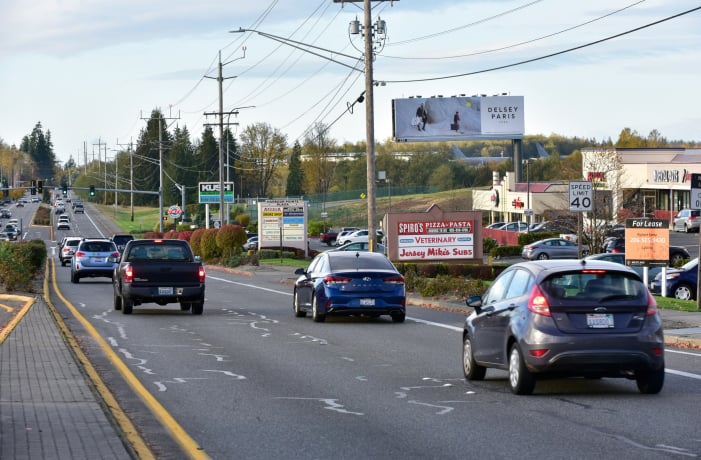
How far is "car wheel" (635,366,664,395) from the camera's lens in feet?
41.6

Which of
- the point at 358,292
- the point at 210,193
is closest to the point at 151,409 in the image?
the point at 358,292

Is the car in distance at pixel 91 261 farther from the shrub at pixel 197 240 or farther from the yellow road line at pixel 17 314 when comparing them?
the shrub at pixel 197 240

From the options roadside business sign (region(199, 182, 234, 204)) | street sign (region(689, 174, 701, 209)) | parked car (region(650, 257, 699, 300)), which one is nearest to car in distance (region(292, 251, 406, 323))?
street sign (region(689, 174, 701, 209))

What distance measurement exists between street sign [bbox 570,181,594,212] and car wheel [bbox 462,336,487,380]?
14556 millimetres

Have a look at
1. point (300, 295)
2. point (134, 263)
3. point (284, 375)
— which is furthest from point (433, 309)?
A: point (284, 375)

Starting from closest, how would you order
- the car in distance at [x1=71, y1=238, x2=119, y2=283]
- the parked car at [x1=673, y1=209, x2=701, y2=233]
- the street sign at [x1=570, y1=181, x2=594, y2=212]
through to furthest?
the street sign at [x1=570, y1=181, x2=594, y2=212] < the car in distance at [x1=71, y1=238, x2=119, y2=283] < the parked car at [x1=673, y1=209, x2=701, y2=233]

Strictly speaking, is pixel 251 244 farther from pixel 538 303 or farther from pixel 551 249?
pixel 538 303

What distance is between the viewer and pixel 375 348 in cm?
1877

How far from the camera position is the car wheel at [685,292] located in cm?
3294

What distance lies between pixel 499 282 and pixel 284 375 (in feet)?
10.0

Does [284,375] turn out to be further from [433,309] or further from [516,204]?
[516,204]

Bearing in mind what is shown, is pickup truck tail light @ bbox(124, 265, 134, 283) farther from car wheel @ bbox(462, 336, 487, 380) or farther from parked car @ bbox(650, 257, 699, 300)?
parked car @ bbox(650, 257, 699, 300)

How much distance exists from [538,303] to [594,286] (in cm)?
68

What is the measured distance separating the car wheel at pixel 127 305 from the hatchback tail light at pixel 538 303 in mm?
15759
